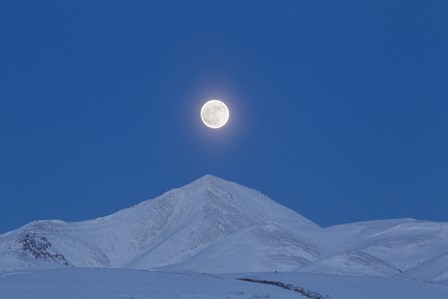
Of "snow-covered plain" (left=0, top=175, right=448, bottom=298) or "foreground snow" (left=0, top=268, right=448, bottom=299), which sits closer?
"foreground snow" (left=0, top=268, right=448, bottom=299)

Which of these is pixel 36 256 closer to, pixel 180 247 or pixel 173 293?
pixel 180 247

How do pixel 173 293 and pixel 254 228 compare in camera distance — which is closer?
pixel 173 293

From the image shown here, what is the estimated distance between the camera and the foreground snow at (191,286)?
36.6 m

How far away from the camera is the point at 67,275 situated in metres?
43.0

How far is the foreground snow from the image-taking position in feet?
120

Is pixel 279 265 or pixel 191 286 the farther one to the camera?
pixel 279 265

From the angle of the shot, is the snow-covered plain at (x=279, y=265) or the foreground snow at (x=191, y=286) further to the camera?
the snow-covered plain at (x=279, y=265)

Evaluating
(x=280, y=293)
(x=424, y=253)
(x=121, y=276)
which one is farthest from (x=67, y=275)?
(x=424, y=253)

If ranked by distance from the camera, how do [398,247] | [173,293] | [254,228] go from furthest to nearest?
[254,228]
[398,247]
[173,293]

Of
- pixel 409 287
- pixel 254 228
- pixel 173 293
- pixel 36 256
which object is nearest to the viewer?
pixel 173 293

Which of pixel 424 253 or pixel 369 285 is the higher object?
pixel 424 253

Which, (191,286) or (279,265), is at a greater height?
(279,265)

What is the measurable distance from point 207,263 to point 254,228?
25286mm

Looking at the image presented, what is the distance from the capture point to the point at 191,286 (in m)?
40.4
